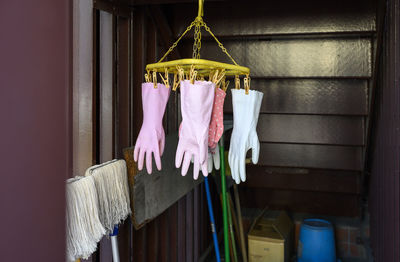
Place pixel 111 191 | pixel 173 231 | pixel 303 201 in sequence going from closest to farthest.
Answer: pixel 111 191
pixel 173 231
pixel 303 201

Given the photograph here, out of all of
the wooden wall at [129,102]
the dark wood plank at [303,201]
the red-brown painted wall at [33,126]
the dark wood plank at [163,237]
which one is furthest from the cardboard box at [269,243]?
the red-brown painted wall at [33,126]

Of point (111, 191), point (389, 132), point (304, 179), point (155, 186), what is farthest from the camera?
point (304, 179)

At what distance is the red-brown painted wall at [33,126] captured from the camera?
21 centimetres

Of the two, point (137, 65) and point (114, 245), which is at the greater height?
point (137, 65)

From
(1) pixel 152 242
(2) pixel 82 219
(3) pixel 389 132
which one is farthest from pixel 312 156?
(2) pixel 82 219

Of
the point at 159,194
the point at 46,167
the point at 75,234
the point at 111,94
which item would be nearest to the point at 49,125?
the point at 46,167

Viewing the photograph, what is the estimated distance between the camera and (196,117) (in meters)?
1.15

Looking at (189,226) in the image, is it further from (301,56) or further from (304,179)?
(301,56)

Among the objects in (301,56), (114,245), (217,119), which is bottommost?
(114,245)

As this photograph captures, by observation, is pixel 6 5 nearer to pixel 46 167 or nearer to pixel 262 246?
pixel 46 167

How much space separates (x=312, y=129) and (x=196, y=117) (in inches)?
62.9

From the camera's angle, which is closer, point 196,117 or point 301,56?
point 196,117

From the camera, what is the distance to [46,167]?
239 millimetres

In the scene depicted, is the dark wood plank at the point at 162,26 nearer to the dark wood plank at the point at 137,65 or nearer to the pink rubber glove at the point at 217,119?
the dark wood plank at the point at 137,65
